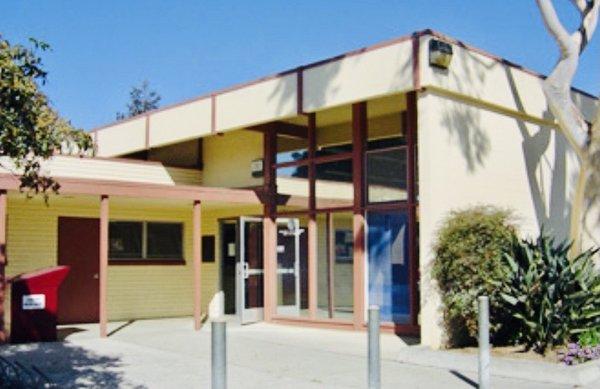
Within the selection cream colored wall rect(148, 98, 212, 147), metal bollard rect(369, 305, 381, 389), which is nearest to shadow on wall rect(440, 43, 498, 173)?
cream colored wall rect(148, 98, 212, 147)

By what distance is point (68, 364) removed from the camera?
9.67 m

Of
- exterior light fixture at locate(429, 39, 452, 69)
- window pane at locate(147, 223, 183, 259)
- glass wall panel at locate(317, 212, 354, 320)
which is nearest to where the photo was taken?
exterior light fixture at locate(429, 39, 452, 69)

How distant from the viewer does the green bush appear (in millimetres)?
9953

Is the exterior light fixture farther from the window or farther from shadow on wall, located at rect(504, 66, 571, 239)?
the window

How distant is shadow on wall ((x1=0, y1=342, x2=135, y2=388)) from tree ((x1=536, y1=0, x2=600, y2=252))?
770 cm

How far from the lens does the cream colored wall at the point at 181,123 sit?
15.4 meters

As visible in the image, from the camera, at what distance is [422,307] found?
10.8 metres

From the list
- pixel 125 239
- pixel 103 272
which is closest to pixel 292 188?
pixel 125 239

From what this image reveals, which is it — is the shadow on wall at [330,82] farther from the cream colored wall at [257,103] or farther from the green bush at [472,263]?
the green bush at [472,263]

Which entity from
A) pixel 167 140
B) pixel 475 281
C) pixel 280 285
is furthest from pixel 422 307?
pixel 167 140

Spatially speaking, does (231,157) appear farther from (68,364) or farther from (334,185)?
(68,364)

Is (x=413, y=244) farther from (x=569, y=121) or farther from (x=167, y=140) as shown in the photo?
(x=167, y=140)

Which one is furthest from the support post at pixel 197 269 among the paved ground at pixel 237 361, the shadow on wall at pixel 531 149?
the shadow on wall at pixel 531 149

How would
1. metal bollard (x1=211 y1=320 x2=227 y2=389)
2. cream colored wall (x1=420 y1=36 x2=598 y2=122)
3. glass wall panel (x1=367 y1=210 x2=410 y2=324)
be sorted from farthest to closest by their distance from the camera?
glass wall panel (x1=367 y1=210 x2=410 y2=324) → cream colored wall (x1=420 y1=36 x2=598 y2=122) → metal bollard (x1=211 y1=320 x2=227 y2=389)
